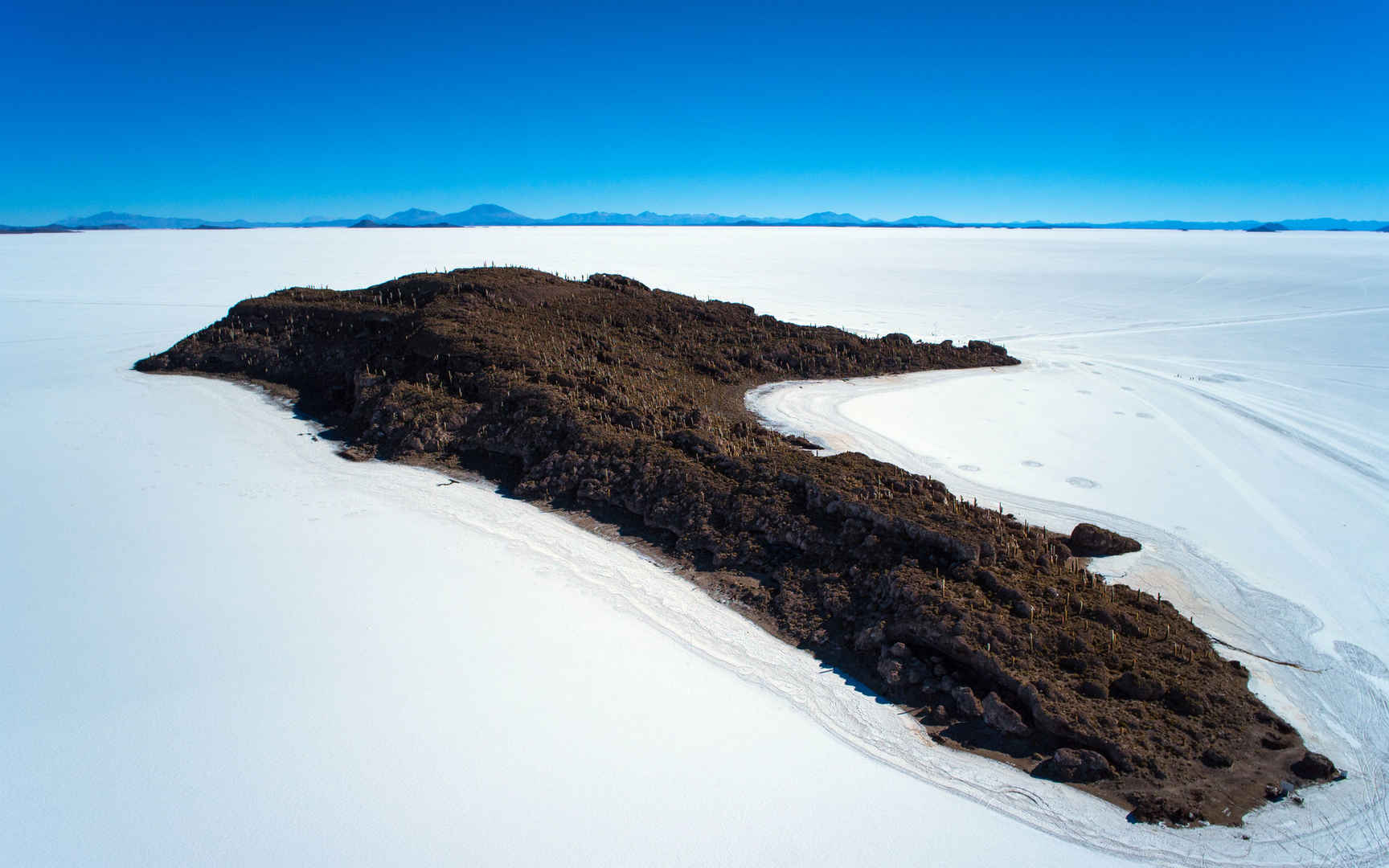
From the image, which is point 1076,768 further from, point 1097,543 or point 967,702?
point 1097,543

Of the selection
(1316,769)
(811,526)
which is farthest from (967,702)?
(811,526)

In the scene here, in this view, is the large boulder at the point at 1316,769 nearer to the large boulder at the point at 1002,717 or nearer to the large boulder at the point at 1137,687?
the large boulder at the point at 1137,687

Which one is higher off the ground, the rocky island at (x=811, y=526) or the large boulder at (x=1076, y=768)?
the rocky island at (x=811, y=526)

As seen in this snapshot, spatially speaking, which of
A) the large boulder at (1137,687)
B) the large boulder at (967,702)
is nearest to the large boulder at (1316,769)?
the large boulder at (1137,687)

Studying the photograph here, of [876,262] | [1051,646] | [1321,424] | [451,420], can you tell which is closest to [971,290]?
[876,262]

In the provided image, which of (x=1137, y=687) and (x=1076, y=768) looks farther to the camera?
(x=1137, y=687)

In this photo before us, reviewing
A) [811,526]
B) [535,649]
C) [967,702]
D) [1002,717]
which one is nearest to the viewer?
[1002,717]

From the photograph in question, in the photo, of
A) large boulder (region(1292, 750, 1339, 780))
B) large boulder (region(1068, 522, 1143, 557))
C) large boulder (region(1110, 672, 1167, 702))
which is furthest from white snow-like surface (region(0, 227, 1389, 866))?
large boulder (region(1110, 672, 1167, 702))
